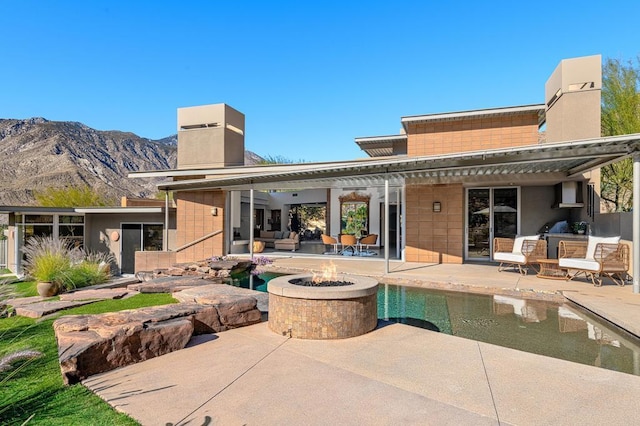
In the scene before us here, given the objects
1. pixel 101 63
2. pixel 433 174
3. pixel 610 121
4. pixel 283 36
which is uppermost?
pixel 101 63

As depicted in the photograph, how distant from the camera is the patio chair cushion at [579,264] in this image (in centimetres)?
764

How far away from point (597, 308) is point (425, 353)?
3769 mm

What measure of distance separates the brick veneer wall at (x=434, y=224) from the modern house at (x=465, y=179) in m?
0.03

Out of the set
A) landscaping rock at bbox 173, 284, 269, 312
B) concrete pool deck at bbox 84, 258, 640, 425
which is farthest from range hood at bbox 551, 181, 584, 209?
landscaping rock at bbox 173, 284, 269, 312

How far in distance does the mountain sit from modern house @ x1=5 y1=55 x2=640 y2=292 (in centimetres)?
4331

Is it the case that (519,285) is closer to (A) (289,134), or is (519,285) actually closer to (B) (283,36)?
(B) (283,36)

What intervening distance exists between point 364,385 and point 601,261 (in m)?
7.30

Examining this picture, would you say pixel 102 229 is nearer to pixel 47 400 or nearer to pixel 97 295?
pixel 97 295

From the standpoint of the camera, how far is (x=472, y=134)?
1184cm

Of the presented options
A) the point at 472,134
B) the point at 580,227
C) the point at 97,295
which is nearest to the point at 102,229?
the point at 97,295

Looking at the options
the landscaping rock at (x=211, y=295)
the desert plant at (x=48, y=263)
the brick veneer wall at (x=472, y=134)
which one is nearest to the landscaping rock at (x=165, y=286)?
the landscaping rock at (x=211, y=295)

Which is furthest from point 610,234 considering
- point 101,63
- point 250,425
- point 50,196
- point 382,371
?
point 101,63

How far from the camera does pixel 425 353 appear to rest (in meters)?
3.88

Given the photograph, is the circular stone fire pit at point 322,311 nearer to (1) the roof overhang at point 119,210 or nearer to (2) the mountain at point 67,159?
(1) the roof overhang at point 119,210
